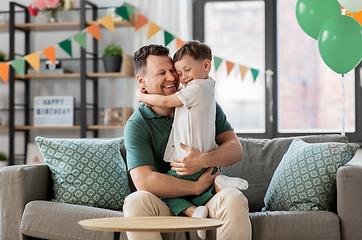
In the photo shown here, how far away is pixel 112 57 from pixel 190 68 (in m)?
2.13

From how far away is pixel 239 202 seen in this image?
4.77 feet

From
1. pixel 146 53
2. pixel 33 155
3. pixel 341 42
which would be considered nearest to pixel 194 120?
pixel 146 53

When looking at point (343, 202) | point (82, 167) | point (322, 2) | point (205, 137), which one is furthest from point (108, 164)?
point (322, 2)

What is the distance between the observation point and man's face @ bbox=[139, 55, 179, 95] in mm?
1731

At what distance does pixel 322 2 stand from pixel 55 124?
2.60m

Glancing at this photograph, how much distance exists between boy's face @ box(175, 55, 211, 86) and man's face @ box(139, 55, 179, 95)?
0.05 meters

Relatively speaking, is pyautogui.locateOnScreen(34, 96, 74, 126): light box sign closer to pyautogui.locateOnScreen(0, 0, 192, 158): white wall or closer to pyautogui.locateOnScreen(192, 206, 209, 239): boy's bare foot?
pyautogui.locateOnScreen(0, 0, 192, 158): white wall

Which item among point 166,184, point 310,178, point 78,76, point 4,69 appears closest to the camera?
point 166,184

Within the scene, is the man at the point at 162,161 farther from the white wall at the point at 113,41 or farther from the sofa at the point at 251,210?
the white wall at the point at 113,41

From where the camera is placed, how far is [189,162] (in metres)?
1.53

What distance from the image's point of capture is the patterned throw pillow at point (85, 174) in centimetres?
207

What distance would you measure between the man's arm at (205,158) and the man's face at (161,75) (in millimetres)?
316

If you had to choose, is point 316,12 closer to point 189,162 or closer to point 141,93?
point 141,93

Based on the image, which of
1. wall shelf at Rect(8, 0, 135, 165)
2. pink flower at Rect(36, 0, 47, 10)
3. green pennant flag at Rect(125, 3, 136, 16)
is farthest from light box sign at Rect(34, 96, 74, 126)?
green pennant flag at Rect(125, 3, 136, 16)
